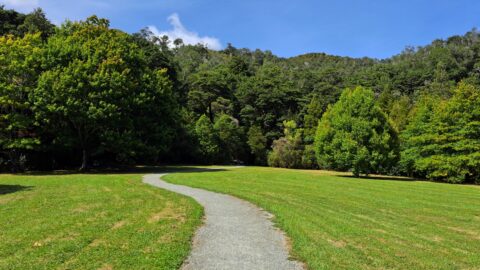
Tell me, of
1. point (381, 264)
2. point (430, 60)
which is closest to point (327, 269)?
point (381, 264)

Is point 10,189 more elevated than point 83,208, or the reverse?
point 83,208

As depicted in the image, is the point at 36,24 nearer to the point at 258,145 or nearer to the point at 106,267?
the point at 258,145

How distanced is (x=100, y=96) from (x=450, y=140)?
3803cm

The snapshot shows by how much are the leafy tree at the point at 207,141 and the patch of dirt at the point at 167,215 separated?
1952 inches

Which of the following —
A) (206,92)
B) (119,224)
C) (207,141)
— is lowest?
(119,224)

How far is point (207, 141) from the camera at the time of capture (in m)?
65.1

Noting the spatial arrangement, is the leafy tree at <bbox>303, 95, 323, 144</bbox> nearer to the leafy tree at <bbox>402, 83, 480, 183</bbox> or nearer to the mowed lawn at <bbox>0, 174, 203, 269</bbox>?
the leafy tree at <bbox>402, 83, 480, 183</bbox>

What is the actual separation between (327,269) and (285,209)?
7.63 m

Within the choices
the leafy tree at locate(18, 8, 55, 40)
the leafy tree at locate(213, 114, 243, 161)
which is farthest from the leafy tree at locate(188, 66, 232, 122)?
the leafy tree at locate(18, 8, 55, 40)

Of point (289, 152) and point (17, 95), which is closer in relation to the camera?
point (17, 95)

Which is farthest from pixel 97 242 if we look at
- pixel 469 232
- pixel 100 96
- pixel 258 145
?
pixel 258 145

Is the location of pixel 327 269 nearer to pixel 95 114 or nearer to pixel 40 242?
pixel 40 242

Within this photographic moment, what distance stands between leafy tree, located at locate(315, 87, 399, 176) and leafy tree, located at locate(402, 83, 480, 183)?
4.35 meters

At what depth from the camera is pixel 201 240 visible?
10.1 m
